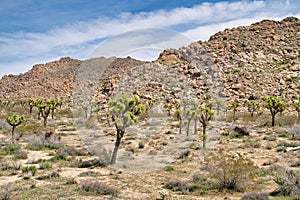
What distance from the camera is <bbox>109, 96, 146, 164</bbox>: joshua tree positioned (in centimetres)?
1396

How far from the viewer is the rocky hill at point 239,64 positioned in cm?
4909

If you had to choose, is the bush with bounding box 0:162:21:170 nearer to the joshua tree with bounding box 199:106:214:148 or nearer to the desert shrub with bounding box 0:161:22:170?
the desert shrub with bounding box 0:161:22:170

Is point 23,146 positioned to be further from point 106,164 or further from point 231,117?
point 231,117

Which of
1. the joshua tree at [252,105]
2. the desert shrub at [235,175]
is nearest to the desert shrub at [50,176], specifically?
the desert shrub at [235,175]

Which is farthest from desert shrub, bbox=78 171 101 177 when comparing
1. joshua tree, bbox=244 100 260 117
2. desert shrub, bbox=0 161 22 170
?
joshua tree, bbox=244 100 260 117

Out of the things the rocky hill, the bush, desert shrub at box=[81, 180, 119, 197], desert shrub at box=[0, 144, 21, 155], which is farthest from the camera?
the rocky hill

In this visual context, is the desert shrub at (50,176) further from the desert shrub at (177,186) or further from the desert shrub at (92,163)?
the desert shrub at (177,186)

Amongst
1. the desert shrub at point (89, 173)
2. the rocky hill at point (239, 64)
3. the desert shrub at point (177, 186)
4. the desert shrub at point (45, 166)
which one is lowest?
the desert shrub at point (177, 186)

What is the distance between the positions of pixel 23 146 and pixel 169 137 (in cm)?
1074

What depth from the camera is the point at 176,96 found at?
49219 millimetres

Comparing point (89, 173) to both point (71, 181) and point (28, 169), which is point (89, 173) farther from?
point (28, 169)

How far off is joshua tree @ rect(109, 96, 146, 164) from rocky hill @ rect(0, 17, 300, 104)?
33914 mm

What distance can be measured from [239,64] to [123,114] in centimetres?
4606

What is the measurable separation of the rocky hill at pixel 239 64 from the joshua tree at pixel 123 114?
3391 centimetres
